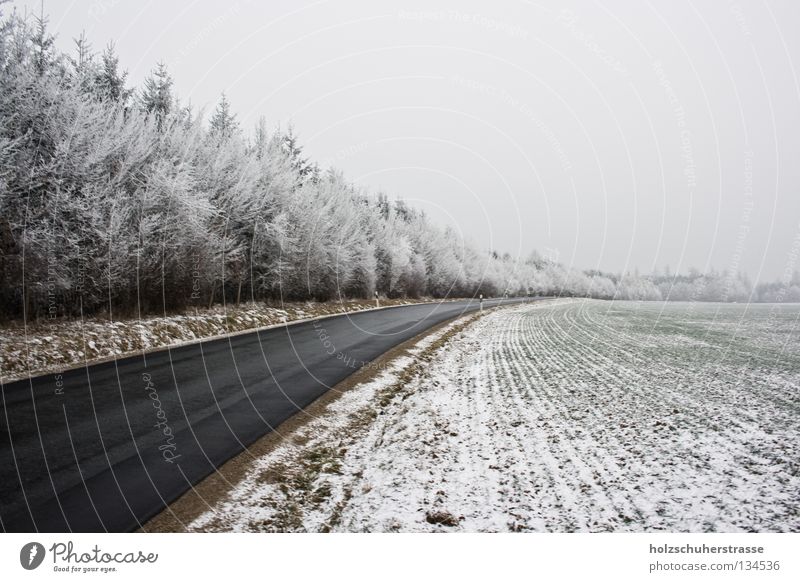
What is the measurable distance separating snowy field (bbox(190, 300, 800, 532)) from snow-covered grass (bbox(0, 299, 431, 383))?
808cm

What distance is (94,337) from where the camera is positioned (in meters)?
12.4

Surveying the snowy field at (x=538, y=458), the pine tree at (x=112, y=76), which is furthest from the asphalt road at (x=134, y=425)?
the pine tree at (x=112, y=76)

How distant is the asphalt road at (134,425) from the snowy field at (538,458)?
0.89 m

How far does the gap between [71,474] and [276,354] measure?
836 centimetres

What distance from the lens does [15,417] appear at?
261 inches

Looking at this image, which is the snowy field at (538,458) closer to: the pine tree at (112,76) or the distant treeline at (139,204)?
the distant treeline at (139,204)

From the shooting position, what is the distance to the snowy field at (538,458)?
4.60 m

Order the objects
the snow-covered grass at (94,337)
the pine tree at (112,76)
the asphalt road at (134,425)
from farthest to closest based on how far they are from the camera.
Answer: the pine tree at (112,76) → the snow-covered grass at (94,337) → the asphalt road at (134,425)

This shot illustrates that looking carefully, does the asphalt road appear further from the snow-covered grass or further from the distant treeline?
the distant treeline

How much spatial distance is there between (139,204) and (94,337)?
6.64 m

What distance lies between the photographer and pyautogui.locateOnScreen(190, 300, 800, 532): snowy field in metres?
4.60

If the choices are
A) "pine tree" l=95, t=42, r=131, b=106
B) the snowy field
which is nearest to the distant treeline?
"pine tree" l=95, t=42, r=131, b=106

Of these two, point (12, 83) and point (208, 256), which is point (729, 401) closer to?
point (208, 256)
